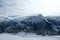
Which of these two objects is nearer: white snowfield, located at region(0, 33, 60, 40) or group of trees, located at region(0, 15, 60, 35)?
white snowfield, located at region(0, 33, 60, 40)

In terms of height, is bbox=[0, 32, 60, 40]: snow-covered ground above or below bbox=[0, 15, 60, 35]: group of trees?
below

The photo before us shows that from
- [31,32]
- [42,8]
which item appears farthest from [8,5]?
[31,32]

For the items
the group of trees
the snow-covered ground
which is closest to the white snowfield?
the snow-covered ground

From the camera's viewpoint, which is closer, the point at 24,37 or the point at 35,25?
the point at 24,37

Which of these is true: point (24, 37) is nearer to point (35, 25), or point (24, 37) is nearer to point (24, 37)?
point (24, 37)

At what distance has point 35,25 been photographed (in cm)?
209

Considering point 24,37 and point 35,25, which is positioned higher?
point 35,25

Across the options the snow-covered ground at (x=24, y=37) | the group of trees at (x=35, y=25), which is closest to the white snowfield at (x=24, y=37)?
the snow-covered ground at (x=24, y=37)

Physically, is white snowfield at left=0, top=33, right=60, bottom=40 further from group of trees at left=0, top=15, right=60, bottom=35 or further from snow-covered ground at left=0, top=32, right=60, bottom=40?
group of trees at left=0, top=15, right=60, bottom=35

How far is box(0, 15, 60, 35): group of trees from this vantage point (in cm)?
200

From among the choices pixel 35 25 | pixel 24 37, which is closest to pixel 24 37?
pixel 24 37

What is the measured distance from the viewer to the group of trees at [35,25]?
2.00 metres

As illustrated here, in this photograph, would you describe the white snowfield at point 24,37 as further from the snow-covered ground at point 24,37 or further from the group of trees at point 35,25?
the group of trees at point 35,25

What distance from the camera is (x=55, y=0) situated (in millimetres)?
3195
